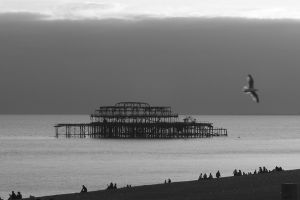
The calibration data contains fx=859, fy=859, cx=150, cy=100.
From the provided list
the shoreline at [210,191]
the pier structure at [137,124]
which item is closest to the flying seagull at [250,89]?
the shoreline at [210,191]

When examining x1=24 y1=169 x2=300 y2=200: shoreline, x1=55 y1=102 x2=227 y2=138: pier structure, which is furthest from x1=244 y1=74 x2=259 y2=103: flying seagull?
x1=55 y1=102 x2=227 y2=138: pier structure

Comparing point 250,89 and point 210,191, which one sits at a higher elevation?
point 250,89

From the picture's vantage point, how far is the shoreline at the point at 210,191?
33688 millimetres

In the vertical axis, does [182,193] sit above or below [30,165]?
below

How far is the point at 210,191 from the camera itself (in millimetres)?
37219

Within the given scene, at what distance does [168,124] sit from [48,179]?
327ft

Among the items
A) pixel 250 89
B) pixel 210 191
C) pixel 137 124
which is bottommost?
pixel 210 191

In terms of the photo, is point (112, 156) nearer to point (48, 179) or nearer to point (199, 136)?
point (48, 179)

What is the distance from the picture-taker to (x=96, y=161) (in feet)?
323

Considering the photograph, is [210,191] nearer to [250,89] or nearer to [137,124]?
[250,89]

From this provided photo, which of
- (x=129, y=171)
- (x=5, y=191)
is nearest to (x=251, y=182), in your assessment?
(x=5, y=191)

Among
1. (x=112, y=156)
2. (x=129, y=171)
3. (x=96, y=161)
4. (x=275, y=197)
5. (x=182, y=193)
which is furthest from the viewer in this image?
(x=112, y=156)

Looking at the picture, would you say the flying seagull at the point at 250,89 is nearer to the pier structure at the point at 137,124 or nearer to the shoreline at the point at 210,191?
the shoreline at the point at 210,191

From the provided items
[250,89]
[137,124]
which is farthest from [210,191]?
[137,124]
